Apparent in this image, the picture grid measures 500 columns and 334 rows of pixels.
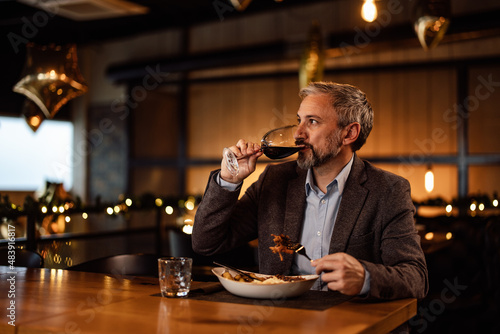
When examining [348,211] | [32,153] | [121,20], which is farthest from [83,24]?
[348,211]

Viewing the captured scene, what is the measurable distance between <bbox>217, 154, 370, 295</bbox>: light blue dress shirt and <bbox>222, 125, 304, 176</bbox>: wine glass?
0.09 metres

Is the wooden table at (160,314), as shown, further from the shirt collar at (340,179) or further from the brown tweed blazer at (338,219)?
the shirt collar at (340,179)

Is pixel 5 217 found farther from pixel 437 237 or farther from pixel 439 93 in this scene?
pixel 439 93

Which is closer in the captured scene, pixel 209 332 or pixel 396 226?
pixel 209 332

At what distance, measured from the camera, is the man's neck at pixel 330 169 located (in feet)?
7.16

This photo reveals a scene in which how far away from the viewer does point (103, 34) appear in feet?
30.5

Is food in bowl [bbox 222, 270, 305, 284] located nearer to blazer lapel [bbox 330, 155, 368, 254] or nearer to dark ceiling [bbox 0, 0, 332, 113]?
blazer lapel [bbox 330, 155, 368, 254]

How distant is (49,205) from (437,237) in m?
2.67

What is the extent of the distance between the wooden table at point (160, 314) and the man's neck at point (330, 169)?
2.03 feet

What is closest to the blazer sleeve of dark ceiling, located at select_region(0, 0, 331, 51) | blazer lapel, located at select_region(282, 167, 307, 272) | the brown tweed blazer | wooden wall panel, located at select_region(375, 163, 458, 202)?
the brown tweed blazer

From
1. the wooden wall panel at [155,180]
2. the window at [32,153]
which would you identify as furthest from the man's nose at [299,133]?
the wooden wall panel at [155,180]

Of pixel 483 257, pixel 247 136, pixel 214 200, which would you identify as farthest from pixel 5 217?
pixel 247 136

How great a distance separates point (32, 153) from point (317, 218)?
25.5ft

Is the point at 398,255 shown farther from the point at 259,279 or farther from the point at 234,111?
the point at 234,111
